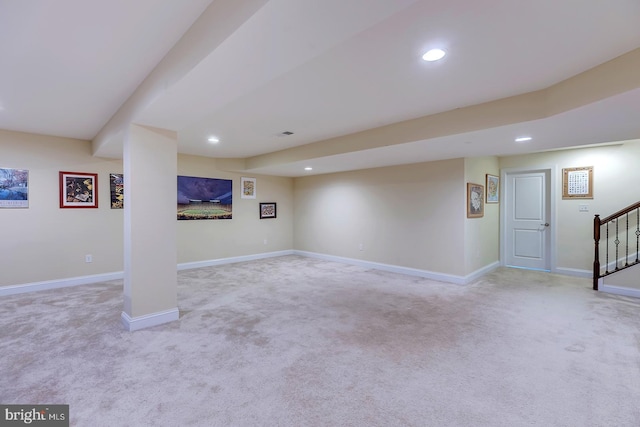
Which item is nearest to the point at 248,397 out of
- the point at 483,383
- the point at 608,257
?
the point at 483,383

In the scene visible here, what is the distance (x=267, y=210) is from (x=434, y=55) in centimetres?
588

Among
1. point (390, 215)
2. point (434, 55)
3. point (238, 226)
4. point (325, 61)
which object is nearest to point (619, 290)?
point (390, 215)

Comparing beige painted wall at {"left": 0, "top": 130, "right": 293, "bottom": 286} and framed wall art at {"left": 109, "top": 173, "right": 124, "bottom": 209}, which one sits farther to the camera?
framed wall art at {"left": 109, "top": 173, "right": 124, "bottom": 209}

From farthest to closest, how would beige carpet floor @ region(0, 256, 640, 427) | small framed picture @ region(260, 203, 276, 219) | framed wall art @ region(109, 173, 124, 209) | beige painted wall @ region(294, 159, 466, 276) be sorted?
1. small framed picture @ region(260, 203, 276, 219)
2. framed wall art @ region(109, 173, 124, 209)
3. beige painted wall @ region(294, 159, 466, 276)
4. beige carpet floor @ region(0, 256, 640, 427)

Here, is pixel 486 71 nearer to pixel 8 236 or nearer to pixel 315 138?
pixel 315 138

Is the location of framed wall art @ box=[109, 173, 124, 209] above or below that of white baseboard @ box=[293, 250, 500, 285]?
above

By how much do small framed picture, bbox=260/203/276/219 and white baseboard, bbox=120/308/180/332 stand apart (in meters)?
4.10

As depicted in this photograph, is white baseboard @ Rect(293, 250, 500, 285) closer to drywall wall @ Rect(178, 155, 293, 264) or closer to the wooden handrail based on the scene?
drywall wall @ Rect(178, 155, 293, 264)

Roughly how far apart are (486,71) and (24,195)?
20.3 feet

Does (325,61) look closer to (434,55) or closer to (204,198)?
(434,55)

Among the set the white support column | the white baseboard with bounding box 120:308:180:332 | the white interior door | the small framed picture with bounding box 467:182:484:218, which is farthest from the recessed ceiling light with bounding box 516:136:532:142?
the white baseboard with bounding box 120:308:180:332

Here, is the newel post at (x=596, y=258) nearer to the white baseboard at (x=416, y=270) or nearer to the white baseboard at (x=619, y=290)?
the white baseboard at (x=619, y=290)

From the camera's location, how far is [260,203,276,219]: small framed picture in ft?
24.2

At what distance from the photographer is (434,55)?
2.09 m
